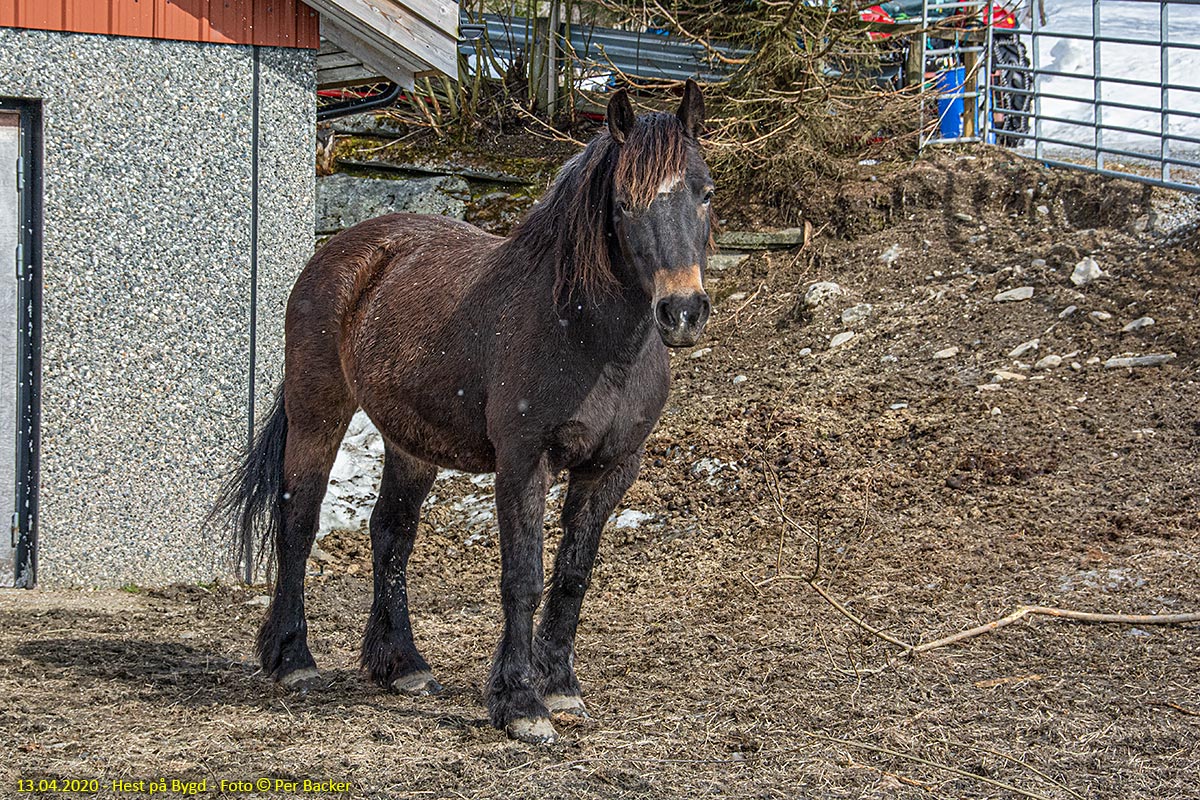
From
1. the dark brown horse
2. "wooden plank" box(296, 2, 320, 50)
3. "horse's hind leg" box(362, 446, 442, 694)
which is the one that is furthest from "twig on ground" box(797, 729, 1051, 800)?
"wooden plank" box(296, 2, 320, 50)

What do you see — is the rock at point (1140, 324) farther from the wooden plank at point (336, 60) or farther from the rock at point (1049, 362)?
the wooden plank at point (336, 60)

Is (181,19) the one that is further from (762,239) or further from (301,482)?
(762,239)

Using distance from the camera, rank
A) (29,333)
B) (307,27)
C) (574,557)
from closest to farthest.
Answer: (574,557) < (29,333) < (307,27)

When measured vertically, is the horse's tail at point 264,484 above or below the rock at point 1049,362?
below

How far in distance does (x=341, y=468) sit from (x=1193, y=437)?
18.6ft

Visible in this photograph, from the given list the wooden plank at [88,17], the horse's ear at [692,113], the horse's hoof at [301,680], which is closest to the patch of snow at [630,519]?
the horse's hoof at [301,680]

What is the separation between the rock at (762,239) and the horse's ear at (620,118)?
23.1 ft

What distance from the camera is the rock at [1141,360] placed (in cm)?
784

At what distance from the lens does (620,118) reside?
414cm

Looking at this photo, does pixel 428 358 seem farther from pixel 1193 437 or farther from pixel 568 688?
pixel 1193 437

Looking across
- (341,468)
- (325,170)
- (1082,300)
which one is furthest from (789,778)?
(325,170)

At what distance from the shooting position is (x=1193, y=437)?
683cm

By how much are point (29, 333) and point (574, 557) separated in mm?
3871

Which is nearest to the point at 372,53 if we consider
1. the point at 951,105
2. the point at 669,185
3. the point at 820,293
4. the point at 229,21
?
the point at 229,21
